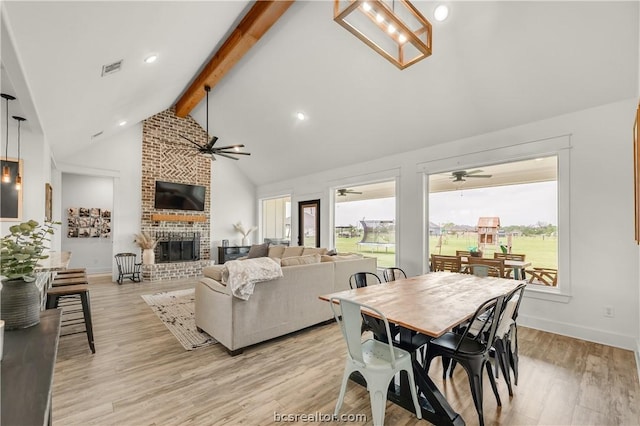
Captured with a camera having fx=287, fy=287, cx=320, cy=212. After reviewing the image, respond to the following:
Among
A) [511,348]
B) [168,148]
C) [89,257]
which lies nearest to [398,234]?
[511,348]

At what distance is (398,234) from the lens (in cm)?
540

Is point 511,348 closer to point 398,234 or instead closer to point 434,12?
point 398,234

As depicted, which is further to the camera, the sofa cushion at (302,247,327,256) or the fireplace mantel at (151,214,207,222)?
the fireplace mantel at (151,214,207,222)

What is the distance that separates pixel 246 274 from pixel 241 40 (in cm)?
351

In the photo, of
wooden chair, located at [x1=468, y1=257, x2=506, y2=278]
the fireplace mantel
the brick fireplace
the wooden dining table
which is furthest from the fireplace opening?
wooden chair, located at [x1=468, y1=257, x2=506, y2=278]

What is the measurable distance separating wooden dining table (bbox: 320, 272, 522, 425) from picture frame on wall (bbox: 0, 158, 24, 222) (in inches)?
156

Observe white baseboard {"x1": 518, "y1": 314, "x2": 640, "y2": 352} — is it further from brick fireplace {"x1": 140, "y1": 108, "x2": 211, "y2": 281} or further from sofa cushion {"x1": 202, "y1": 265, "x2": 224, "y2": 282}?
brick fireplace {"x1": 140, "y1": 108, "x2": 211, "y2": 281}

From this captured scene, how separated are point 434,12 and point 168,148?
22.4ft

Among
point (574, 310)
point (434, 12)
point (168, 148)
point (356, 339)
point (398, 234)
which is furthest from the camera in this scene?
point (168, 148)

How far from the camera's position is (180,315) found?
417 cm

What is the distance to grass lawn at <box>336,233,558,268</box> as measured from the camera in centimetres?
396

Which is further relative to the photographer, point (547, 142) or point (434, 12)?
point (547, 142)

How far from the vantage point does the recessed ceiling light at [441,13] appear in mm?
3096

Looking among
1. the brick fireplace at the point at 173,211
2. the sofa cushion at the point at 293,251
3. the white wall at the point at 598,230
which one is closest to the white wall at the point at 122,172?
the brick fireplace at the point at 173,211
